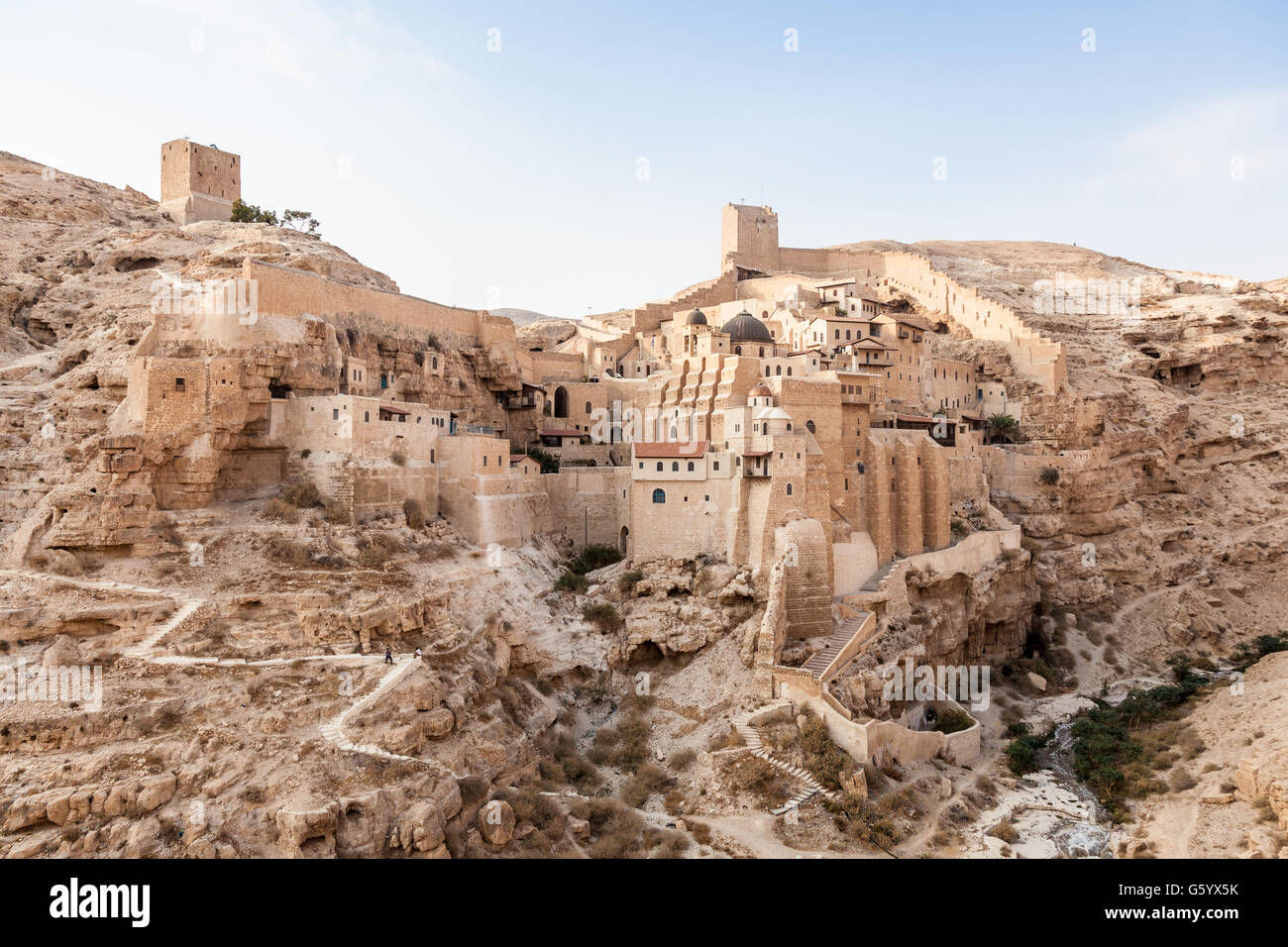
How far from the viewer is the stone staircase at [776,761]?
21.9m

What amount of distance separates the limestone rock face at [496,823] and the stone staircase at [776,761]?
7.20 meters

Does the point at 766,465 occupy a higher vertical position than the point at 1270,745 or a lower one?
higher

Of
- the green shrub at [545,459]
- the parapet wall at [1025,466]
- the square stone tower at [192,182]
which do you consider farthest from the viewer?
the square stone tower at [192,182]

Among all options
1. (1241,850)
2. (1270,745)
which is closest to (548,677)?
(1241,850)

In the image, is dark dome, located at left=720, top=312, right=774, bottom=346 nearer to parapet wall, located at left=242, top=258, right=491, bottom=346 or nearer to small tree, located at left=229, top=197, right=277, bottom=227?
parapet wall, located at left=242, top=258, right=491, bottom=346

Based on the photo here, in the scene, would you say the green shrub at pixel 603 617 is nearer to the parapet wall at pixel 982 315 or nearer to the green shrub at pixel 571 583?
the green shrub at pixel 571 583

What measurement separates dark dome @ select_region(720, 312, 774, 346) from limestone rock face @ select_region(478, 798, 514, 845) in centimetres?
2469

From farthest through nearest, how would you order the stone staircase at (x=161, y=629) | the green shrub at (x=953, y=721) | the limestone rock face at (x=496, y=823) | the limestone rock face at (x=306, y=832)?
the green shrub at (x=953, y=721)
the stone staircase at (x=161, y=629)
the limestone rock face at (x=496, y=823)
the limestone rock face at (x=306, y=832)

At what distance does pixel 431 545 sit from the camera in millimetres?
26781

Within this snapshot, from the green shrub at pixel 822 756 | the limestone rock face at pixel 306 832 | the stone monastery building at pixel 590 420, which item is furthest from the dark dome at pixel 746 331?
the limestone rock face at pixel 306 832

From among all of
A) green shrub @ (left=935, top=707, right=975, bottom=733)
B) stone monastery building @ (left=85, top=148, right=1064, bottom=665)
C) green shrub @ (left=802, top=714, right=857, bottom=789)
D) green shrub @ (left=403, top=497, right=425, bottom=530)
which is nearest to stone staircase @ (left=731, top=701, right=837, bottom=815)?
green shrub @ (left=802, top=714, right=857, bottom=789)
